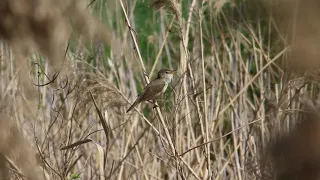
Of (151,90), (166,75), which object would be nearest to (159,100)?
(151,90)

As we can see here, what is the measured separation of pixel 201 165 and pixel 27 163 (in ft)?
5.81

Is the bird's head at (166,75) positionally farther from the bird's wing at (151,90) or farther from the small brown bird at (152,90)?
the bird's wing at (151,90)

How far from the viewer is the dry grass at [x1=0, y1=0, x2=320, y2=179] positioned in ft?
3.17

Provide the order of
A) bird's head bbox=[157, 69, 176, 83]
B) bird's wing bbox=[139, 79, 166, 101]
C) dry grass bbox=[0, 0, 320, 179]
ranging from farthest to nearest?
bird's head bbox=[157, 69, 176, 83]
bird's wing bbox=[139, 79, 166, 101]
dry grass bbox=[0, 0, 320, 179]

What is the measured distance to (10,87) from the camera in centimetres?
348

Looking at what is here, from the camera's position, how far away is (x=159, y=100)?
9.39 ft

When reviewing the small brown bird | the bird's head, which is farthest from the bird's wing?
the bird's head

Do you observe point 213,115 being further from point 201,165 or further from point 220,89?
point 201,165

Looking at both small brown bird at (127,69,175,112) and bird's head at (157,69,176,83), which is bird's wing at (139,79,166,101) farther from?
bird's head at (157,69,176,83)

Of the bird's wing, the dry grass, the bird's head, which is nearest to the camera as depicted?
the dry grass

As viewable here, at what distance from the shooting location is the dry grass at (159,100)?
97 centimetres

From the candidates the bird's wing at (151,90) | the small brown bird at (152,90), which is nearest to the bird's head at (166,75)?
the small brown bird at (152,90)

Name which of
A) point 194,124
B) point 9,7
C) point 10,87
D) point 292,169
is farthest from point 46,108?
point 292,169

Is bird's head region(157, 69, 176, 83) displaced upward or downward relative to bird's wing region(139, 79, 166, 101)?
upward
